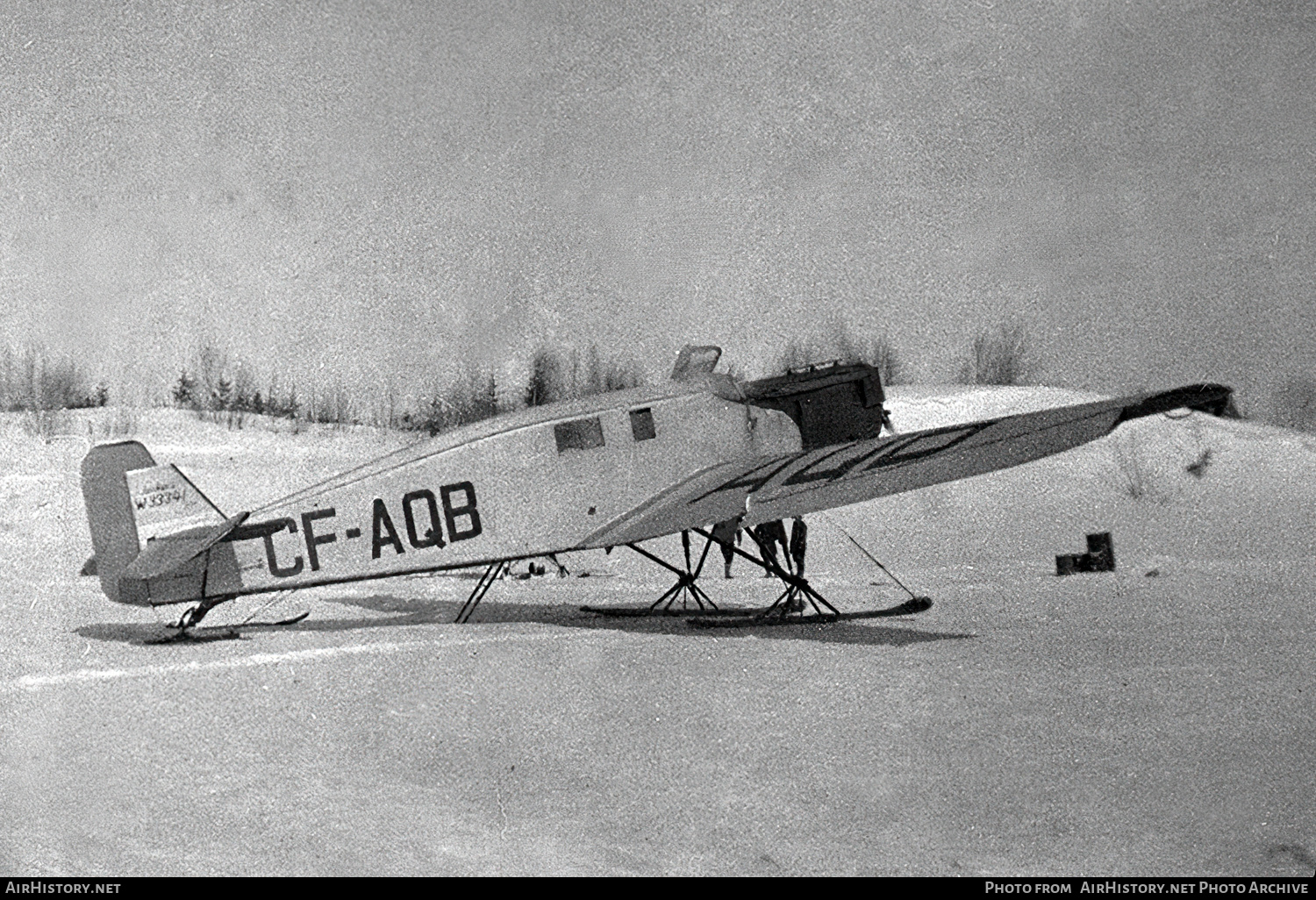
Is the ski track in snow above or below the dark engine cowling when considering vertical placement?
below

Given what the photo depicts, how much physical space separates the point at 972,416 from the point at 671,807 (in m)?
21.4

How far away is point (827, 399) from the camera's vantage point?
Answer: 12.1 metres

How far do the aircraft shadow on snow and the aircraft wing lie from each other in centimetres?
117

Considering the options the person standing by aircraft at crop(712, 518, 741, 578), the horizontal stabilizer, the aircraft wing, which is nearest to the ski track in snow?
the horizontal stabilizer

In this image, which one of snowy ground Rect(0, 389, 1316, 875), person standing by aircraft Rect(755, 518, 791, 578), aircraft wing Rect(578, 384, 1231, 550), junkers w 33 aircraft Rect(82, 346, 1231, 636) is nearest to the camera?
snowy ground Rect(0, 389, 1316, 875)

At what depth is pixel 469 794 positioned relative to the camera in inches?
217

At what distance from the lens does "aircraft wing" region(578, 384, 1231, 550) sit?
29.5 feet

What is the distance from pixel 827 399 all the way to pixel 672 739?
621cm

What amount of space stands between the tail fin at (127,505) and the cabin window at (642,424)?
3.85m

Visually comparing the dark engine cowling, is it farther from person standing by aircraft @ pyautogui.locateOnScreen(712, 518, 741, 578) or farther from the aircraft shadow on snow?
the aircraft shadow on snow

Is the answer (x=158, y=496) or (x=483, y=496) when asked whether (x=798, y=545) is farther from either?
(x=158, y=496)

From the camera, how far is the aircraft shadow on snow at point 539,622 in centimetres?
1017

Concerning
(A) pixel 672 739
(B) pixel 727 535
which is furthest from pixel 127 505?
(A) pixel 672 739
